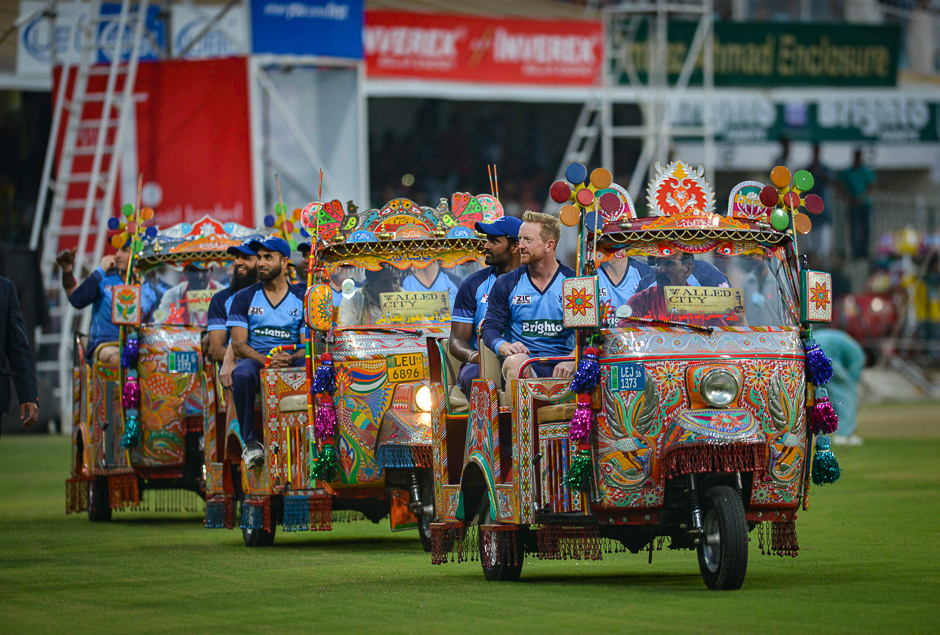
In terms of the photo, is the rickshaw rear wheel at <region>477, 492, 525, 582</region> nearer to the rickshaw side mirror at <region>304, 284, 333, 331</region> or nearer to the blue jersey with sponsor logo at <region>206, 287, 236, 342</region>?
the rickshaw side mirror at <region>304, 284, 333, 331</region>

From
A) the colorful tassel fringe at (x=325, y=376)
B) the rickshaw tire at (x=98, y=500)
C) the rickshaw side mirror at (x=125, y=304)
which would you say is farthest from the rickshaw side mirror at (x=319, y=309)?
the rickshaw tire at (x=98, y=500)

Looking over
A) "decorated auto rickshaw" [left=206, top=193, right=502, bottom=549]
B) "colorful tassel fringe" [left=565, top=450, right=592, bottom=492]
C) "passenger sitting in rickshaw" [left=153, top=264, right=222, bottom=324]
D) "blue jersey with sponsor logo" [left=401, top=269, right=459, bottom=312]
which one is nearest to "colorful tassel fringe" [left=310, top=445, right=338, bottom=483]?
"decorated auto rickshaw" [left=206, top=193, right=502, bottom=549]

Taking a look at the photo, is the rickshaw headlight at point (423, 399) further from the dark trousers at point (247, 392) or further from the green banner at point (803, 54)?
the green banner at point (803, 54)

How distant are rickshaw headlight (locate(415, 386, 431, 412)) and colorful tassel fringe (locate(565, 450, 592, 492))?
9.60 ft

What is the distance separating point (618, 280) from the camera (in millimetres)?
9375

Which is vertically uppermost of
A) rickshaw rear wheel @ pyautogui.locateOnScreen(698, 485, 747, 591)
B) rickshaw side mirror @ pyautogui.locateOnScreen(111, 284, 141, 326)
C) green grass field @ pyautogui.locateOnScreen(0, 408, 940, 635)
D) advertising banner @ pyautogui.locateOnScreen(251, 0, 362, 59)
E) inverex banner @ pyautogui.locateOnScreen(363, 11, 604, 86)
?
inverex banner @ pyautogui.locateOnScreen(363, 11, 604, 86)

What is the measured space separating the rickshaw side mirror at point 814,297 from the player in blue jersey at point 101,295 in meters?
8.23

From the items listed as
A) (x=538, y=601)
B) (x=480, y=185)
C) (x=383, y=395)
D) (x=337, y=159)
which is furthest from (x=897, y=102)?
(x=538, y=601)

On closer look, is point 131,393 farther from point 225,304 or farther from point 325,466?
point 325,466

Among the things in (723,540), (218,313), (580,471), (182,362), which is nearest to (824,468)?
(723,540)

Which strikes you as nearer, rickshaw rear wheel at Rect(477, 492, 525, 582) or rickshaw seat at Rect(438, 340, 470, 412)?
rickshaw rear wheel at Rect(477, 492, 525, 582)

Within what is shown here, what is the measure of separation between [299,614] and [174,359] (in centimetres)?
713

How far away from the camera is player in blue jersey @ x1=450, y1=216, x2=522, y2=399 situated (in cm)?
1120

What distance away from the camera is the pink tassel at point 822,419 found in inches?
365
